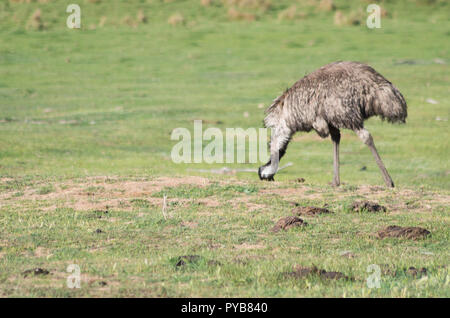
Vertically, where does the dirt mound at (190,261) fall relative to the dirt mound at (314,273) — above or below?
below

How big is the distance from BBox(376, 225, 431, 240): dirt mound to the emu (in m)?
4.22

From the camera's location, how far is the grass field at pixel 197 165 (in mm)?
9398

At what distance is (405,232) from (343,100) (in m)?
4.52

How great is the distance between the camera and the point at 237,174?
866 inches

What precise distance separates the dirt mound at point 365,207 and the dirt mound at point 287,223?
134cm

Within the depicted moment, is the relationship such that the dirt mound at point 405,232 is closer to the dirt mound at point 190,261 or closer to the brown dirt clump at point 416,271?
the brown dirt clump at point 416,271

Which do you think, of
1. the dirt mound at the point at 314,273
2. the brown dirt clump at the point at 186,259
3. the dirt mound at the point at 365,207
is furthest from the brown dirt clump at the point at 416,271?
the dirt mound at the point at 365,207

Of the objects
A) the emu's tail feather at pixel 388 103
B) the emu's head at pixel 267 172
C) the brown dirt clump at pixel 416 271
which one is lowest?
the emu's head at pixel 267 172

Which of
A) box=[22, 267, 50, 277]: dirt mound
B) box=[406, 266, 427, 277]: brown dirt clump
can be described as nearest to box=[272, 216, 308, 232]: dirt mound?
box=[406, 266, 427, 277]: brown dirt clump

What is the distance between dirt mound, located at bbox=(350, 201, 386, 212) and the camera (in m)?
12.7

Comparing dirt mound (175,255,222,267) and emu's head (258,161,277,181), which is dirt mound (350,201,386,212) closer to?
emu's head (258,161,277,181)

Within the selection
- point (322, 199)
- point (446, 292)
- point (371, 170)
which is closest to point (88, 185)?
point (322, 199)
